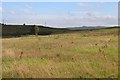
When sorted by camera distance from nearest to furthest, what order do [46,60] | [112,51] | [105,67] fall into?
[105,67], [46,60], [112,51]

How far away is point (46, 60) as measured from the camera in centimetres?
2053

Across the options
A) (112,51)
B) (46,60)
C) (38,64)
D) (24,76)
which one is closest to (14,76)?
(24,76)

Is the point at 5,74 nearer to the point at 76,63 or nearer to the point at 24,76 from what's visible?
the point at 24,76

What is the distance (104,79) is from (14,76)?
5010 mm

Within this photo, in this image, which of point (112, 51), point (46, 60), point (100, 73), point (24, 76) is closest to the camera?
point (24, 76)

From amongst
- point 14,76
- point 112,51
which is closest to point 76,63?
point 14,76

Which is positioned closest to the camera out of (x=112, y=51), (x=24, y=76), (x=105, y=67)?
(x=24, y=76)

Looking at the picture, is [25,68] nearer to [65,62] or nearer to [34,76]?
[34,76]

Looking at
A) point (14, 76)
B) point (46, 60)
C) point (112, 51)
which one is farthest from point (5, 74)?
point (112, 51)

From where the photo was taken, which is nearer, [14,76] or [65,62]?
[14,76]

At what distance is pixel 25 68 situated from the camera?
17641mm

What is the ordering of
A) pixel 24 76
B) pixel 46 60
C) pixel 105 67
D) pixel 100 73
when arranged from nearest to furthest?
pixel 24 76 < pixel 100 73 < pixel 105 67 < pixel 46 60

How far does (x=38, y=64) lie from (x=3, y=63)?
2.43 m

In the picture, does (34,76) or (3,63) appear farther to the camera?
(3,63)
